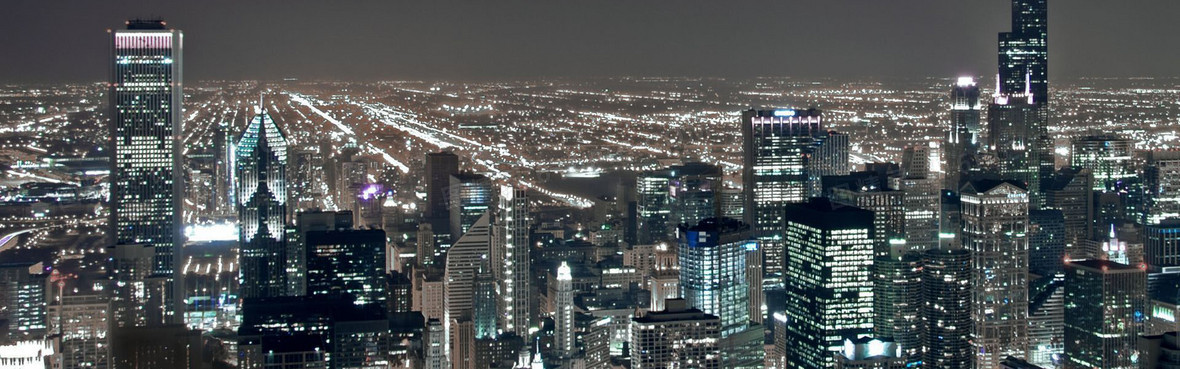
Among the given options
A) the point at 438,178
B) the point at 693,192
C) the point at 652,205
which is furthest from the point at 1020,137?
the point at 438,178

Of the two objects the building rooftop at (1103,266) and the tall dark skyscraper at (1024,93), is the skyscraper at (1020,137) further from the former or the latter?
the building rooftop at (1103,266)

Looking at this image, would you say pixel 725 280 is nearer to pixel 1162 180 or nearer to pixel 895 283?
pixel 895 283

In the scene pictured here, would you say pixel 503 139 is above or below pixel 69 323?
above

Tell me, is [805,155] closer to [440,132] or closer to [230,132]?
[440,132]

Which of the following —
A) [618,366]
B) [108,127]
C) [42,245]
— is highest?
[108,127]

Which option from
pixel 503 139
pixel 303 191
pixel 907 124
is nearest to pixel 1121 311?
pixel 907 124

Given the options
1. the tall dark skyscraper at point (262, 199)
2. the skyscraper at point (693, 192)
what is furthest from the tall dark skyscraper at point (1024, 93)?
the tall dark skyscraper at point (262, 199)
